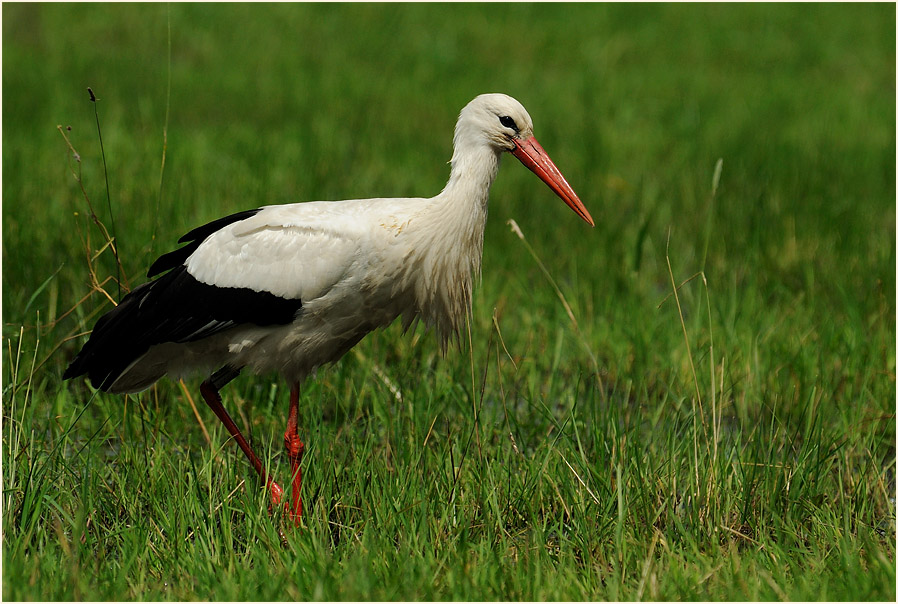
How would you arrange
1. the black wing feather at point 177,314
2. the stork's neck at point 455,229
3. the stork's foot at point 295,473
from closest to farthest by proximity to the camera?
the stork's foot at point 295,473
the stork's neck at point 455,229
the black wing feather at point 177,314

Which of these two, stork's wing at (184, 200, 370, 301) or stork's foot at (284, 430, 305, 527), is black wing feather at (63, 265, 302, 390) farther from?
stork's foot at (284, 430, 305, 527)

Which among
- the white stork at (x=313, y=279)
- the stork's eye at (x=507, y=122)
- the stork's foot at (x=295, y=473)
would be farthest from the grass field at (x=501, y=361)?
the stork's eye at (x=507, y=122)

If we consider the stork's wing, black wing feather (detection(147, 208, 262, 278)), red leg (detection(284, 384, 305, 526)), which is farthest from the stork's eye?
red leg (detection(284, 384, 305, 526))

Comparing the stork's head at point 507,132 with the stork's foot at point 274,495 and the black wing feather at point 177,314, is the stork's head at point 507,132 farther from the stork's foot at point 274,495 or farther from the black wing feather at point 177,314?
the stork's foot at point 274,495

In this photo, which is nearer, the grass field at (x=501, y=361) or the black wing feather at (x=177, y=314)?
the grass field at (x=501, y=361)

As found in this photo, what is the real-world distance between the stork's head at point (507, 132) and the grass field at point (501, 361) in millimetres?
410

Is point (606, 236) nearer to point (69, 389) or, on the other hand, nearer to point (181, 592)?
point (69, 389)

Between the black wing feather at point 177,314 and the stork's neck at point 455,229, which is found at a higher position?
the stork's neck at point 455,229

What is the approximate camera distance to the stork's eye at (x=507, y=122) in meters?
3.33

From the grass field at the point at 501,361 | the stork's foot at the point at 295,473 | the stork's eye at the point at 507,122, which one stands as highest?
the stork's eye at the point at 507,122

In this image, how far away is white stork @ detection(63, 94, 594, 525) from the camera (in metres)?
3.30

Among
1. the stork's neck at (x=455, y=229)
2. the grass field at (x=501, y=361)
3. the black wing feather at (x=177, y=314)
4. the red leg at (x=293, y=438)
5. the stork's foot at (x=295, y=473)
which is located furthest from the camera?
the red leg at (x=293, y=438)

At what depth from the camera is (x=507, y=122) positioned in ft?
11.0

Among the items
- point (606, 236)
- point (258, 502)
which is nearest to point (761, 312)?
point (606, 236)
